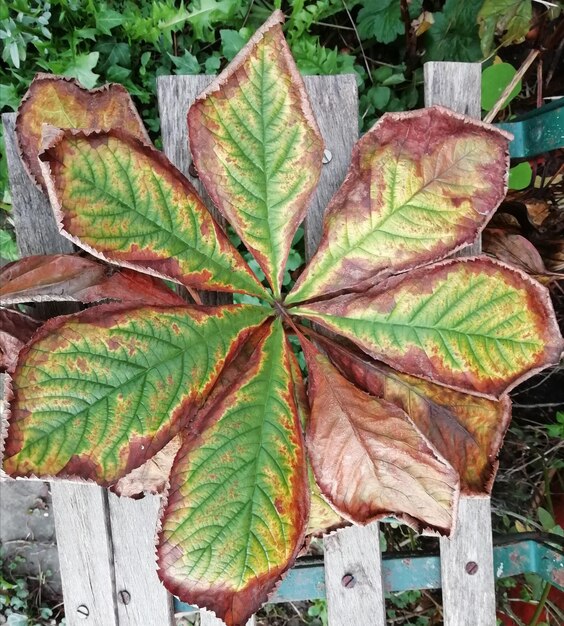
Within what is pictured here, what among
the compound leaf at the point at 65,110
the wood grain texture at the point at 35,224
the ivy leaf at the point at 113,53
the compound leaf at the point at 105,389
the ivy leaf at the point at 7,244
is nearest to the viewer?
the compound leaf at the point at 105,389

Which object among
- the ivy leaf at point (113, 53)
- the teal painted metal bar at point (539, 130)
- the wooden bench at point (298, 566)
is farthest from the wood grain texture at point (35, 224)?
the teal painted metal bar at point (539, 130)

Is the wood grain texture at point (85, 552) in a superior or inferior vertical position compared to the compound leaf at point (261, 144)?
inferior

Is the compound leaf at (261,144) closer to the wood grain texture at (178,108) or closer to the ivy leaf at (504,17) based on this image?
the wood grain texture at (178,108)

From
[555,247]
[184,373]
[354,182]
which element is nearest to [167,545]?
[184,373]

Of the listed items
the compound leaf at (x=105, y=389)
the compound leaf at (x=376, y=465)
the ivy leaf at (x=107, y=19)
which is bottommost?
the compound leaf at (x=376, y=465)

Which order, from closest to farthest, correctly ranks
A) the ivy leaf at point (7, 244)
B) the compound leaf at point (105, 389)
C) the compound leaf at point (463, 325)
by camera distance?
the compound leaf at point (105, 389) < the compound leaf at point (463, 325) < the ivy leaf at point (7, 244)

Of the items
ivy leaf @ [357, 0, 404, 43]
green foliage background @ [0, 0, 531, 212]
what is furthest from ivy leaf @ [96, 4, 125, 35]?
ivy leaf @ [357, 0, 404, 43]
